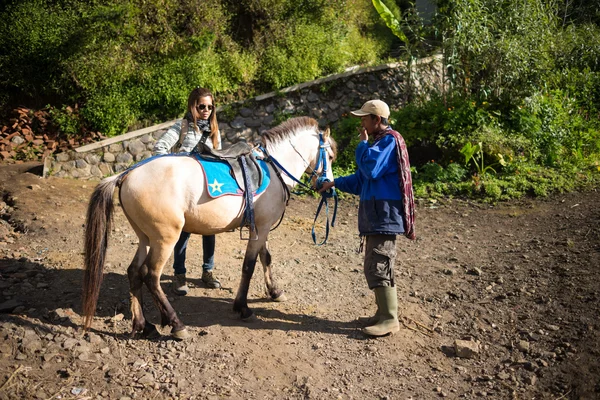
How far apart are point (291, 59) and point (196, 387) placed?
8.12 meters

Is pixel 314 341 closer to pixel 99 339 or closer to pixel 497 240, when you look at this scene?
pixel 99 339

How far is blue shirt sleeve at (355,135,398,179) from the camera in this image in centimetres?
378

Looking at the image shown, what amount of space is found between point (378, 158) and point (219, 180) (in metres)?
1.30

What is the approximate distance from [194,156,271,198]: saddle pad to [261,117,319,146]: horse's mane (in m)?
0.48

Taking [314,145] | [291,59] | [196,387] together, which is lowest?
[196,387]

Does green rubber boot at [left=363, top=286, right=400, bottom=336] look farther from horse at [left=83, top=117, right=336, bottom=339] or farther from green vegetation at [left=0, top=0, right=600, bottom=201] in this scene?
green vegetation at [left=0, top=0, right=600, bottom=201]

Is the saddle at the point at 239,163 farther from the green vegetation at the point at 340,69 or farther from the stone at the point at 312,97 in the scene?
the stone at the point at 312,97

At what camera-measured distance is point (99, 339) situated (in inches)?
153

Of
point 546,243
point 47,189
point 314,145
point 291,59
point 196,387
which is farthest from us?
point 291,59

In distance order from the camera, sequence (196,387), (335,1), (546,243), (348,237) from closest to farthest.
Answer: (196,387)
(546,243)
(348,237)
(335,1)

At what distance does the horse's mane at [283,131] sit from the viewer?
4.40 m

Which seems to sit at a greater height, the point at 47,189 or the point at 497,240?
the point at 47,189

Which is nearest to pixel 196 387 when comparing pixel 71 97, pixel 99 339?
pixel 99 339

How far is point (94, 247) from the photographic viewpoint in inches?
151
